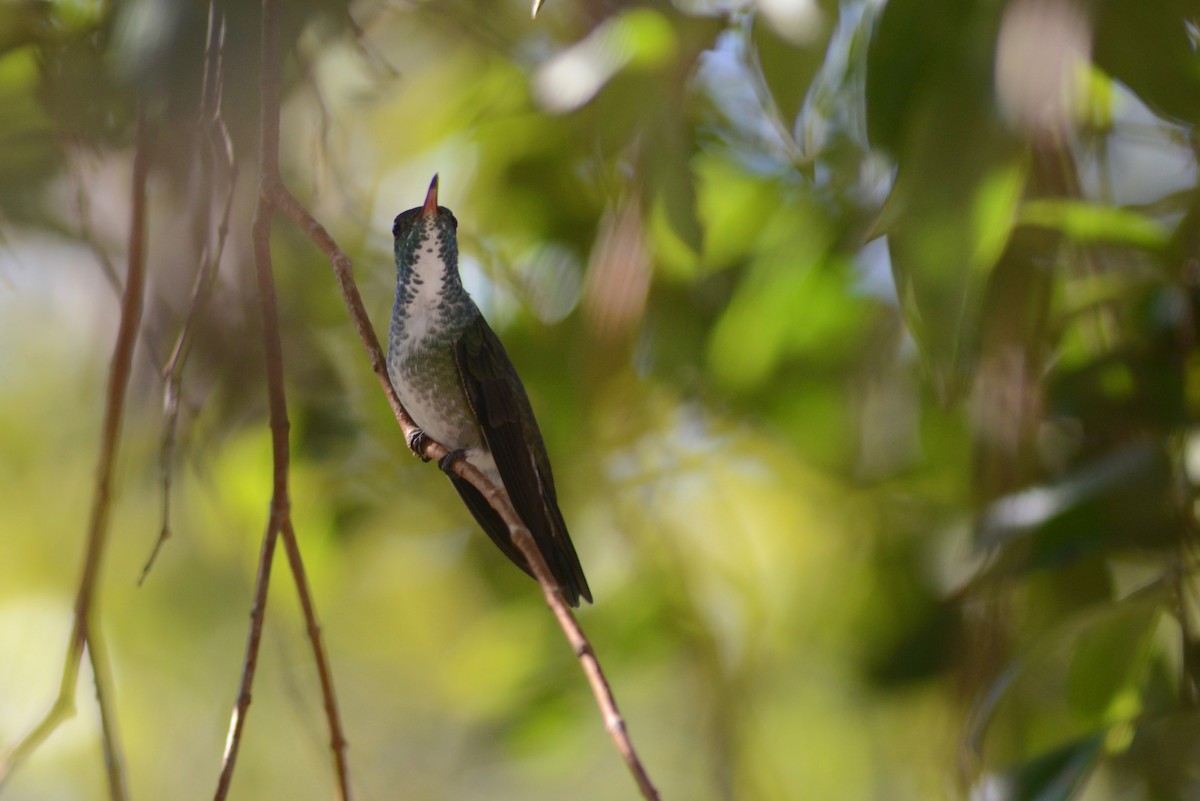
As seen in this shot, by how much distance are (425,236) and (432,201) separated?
0.06m

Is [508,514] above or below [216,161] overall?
below

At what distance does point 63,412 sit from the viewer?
1.87 meters

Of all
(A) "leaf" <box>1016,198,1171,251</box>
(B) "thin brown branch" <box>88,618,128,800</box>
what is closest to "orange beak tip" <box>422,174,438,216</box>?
(B) "thin brown branch" <box>88,618,128,800</box>

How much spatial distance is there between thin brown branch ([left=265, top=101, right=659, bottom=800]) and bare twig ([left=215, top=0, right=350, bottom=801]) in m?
0.02

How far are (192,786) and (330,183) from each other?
5.48ft

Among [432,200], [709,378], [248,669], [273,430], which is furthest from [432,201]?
[709,378]

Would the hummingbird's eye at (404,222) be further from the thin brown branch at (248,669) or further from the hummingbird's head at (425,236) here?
the thin brown branch at (248,669)

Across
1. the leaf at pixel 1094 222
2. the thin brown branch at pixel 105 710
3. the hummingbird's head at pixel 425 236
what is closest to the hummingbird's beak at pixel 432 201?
the hummingbird's head at pixel 425 236

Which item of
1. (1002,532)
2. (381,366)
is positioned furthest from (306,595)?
(1002,532)

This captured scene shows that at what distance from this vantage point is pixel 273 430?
0.64m

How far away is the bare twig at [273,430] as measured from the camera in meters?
0.59

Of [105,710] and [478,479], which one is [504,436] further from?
[105,710]

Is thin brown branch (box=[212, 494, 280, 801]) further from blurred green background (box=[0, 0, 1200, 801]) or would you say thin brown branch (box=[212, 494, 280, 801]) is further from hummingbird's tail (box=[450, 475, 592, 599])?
blurred green background (box=[0, 0, 1200, 801])

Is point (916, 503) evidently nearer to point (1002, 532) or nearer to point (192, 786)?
point (1002, 532)
